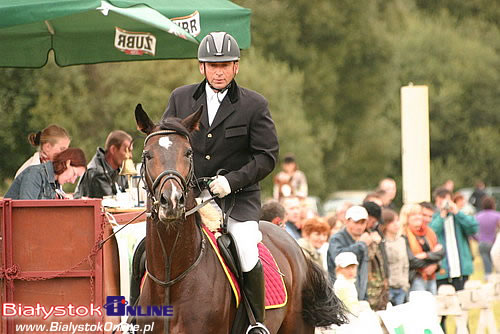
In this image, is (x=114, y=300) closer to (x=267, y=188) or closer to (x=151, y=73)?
(x=151, y=73)

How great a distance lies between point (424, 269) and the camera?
13.4 metres

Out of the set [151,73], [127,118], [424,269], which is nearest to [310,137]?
[151,73]

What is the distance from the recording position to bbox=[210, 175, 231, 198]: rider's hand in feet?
22.8

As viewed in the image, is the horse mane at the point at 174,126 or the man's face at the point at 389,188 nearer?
the horse mane at the point at 174,126

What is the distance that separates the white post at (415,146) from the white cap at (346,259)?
5.58 metres

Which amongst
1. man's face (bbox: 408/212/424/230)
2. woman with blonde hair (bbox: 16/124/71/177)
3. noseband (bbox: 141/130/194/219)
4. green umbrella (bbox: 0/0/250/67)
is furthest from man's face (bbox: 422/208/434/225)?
noseband (bbox: 141/130/194/219)

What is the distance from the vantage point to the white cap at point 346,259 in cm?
1062

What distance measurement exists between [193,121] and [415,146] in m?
10.1

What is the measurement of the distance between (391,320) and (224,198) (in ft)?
11.3

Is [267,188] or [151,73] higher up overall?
[151,73]

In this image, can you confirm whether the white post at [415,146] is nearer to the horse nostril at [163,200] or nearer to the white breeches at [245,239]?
the white breeches at [245,239]

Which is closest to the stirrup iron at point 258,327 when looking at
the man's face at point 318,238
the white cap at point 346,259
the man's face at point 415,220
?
the white cap at point 346,259

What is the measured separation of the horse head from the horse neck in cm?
16

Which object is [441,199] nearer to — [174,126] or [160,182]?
[174,126]
